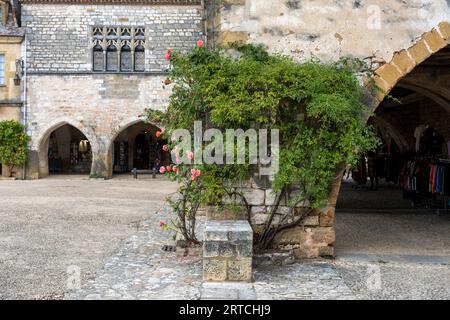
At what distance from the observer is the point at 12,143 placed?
1836cm

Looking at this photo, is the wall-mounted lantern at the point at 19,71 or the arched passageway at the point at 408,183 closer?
the arched passageway at the point at 408,183

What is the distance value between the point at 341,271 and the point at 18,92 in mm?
16760

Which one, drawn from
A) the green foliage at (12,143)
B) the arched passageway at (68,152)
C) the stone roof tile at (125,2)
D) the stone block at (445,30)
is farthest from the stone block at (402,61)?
the arched passageway at (68,152)

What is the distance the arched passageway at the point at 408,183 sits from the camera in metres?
7.04

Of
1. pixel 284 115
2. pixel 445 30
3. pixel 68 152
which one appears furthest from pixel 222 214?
pixel 68 152

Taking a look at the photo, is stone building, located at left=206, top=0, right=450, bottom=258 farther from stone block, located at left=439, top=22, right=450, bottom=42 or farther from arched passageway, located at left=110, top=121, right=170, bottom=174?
arched passageway, located at left=110, top=121, right=170, bottom=174

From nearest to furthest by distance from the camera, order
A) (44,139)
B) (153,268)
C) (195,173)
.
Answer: (153,268), (195,173), (44,139)

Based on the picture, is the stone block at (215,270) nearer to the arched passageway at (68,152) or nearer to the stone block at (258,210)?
the stone block at (258,210)

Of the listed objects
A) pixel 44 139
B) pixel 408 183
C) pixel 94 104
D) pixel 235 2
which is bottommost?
pixel 408 183

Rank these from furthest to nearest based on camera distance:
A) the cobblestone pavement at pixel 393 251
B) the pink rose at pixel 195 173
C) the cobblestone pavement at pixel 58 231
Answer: the pink rose at pixel 195 173
the cobblestone pavement at pixel 58 231
the cobblestone pavement at pixel 393 251
